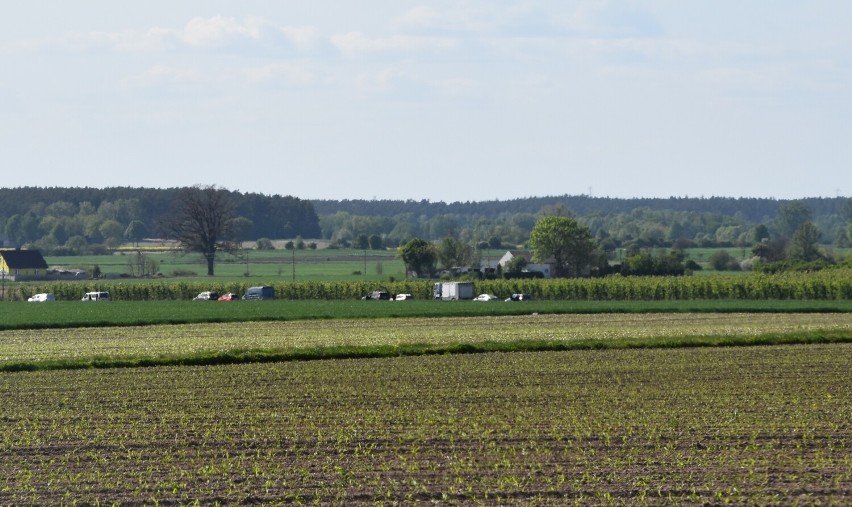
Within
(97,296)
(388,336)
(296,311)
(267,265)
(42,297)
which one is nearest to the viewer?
(388,336)

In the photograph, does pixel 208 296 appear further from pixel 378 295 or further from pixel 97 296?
pixel 378 295

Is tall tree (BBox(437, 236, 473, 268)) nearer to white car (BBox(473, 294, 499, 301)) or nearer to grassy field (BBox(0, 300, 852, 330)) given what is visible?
white car (BBox(473, 294, 499, 301))

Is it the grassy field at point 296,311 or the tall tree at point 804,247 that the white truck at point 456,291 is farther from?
the tall tree at point 804,247

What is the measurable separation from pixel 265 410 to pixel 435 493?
301 inches

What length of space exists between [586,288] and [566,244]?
4151 cm

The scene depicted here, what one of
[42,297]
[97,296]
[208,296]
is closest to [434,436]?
[208,296]

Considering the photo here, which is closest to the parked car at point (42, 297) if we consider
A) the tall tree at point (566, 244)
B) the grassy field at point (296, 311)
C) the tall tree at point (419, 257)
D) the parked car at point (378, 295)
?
the grassy field at point (296, 311)

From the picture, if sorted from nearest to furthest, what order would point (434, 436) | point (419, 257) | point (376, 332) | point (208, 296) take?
point (434, 436) → point (376, 332) → point (208, 296) → point (419, 257)

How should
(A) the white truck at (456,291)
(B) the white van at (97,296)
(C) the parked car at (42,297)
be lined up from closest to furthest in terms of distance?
(A) the white truck at (456,291)
(C) the parked car at (42,297)
(B) the white van at (97,296)

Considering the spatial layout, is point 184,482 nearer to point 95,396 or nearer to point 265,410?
point 265,410

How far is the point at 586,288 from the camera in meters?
86.9

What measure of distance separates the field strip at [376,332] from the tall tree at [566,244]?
67977mm

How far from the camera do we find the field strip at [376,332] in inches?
1551

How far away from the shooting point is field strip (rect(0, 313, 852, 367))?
39.4 metres
